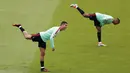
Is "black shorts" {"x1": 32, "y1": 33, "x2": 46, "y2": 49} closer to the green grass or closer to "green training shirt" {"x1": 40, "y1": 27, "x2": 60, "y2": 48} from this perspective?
"green training shirt" {"x1": 40, "y1": 27, "x2": 60, "y2": 48}

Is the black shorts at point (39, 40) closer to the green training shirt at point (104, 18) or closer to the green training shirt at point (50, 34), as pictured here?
the green training shirt at point (50, 34)

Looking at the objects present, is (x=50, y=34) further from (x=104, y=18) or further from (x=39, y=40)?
(x=104, y=18)

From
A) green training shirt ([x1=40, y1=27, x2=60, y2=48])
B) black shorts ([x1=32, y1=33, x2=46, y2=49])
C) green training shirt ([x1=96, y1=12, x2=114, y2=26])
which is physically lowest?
black shorts ([x1=32, y1=33, x2=46, y2=49])

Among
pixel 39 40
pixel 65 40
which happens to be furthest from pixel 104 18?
pixel 39 40

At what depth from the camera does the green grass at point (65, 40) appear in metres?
18.2

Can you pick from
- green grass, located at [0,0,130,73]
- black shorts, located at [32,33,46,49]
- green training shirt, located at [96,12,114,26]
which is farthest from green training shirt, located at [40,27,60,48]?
green training shirt, located at [96,12,114,26]

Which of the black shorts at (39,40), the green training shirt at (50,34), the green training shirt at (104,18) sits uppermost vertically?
the green training shirt at (104,18)

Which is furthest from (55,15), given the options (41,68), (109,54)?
(41,68)

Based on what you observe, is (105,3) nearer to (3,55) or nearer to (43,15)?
(43,15)

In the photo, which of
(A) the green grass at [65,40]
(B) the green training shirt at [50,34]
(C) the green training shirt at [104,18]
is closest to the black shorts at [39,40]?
(B) the green training shirt at [50,34]

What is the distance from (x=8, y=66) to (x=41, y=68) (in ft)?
5.68

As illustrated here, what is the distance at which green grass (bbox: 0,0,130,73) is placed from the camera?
719 inches

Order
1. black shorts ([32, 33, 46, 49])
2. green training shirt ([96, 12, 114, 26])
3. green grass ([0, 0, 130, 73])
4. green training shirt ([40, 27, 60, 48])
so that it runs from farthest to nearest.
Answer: green training shirt ([96, 12, 114, 26]), green grass ([0, 0, 130, 73]), black shorts ([32, 33, 46, 49]), green training shirt ([40, 27, 60, 48])

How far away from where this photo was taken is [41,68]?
17250mm
